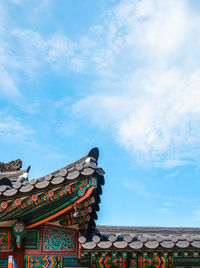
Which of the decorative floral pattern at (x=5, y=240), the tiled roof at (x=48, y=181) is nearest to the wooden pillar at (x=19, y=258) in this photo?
the decorative floral pattern at (x=5, y=240)

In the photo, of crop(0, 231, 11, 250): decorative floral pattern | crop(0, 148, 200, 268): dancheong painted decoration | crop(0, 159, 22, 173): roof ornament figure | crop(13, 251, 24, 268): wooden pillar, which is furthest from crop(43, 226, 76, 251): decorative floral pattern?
crop(0, 159, 22, 173): roof ornament figure

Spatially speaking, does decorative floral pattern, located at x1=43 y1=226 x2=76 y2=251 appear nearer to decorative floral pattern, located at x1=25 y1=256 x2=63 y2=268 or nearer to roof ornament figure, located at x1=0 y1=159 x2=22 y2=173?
decorative floral pattern, located at x1=25 y1=256 x2=63 y2=268

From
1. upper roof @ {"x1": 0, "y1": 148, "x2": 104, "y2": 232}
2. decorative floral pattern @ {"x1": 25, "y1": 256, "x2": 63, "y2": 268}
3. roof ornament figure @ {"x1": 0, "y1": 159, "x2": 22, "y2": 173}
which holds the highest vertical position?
roof ornament figure @ {"x1": 0, "y1": 159, "x2": 22, "y2": 173}

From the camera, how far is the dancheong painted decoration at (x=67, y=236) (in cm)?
741

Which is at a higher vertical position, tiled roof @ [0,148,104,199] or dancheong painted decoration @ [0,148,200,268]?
tiled roof @ [0,148,104,199]

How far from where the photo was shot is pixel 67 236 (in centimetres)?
807

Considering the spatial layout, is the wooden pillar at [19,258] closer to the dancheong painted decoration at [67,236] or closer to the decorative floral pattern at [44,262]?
the dancheong painted decoration at [67,236]

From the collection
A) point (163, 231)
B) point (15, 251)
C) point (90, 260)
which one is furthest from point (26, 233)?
point (163, 231)

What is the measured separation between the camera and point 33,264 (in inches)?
301

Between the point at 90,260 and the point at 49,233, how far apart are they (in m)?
1.12

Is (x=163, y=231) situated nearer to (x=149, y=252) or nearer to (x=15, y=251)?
(x=149, y=252)

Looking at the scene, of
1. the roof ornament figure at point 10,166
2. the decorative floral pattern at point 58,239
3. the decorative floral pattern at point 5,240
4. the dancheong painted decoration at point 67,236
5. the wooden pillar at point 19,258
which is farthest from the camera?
the roof ornament figure at point 10,166

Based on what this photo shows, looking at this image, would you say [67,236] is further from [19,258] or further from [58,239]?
[19,258]

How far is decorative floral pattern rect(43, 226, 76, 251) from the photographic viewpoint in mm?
7895
